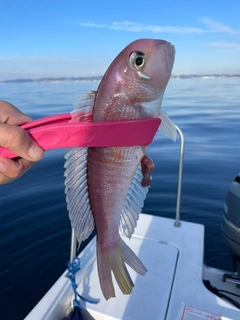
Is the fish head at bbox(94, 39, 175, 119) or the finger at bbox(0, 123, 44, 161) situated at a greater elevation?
the fish head at bbox(94, 39, 175, 119)

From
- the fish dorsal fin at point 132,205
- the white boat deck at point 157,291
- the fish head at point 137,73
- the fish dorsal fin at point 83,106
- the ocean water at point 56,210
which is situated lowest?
the ocean water at point 56,210

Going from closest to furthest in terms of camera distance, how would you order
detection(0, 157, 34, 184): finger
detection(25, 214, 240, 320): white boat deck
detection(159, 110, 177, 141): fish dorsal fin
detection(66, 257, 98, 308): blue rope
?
1. detection(159, 110, 177, 141): fish dorsal fin
2. detection(0, 157, 34, 184): finger
3. detection(25, 214, 240, 320): white boat deck
4. detection(66, 257, 98, 308): blue rope

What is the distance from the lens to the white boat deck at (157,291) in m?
2.11

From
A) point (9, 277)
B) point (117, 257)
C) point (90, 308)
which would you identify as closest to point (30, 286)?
point (9, 277)

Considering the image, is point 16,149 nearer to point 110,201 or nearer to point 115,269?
point 110,201

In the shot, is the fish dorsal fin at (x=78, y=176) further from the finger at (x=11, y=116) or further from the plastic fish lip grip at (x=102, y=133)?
the finger at (x=11, y=116)

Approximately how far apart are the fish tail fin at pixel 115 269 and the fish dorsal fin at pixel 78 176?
153 mm

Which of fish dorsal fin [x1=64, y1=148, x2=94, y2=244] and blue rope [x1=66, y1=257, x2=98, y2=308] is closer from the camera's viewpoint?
fish dorsal fin [x1=64, y1=148, x2=94, y2=244]

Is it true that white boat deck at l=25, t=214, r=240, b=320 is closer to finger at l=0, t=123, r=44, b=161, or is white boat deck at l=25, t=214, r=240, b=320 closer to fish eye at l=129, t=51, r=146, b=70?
finger at l=0, t=123, r=44, b=161

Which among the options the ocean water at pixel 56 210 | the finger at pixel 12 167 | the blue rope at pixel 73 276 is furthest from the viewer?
the ocean water at pixel 56 210

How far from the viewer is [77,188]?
3.75ft

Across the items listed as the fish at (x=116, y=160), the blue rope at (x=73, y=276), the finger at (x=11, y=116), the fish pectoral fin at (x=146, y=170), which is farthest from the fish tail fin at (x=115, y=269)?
the blue rope at (x=73, y=276)

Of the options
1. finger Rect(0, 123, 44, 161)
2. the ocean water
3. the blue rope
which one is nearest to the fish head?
finger Rect(0, 123, 44, 161)

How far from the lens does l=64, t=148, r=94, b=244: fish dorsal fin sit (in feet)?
3.67
